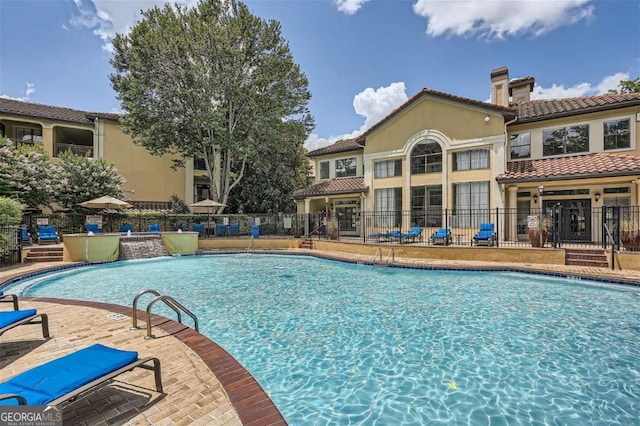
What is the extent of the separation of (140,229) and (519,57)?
2708cm

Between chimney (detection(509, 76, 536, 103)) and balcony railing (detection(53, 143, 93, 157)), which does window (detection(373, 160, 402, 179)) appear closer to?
chimney (detection(509, 76, 536, 103))

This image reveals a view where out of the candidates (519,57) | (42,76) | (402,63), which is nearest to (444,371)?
(402,63)

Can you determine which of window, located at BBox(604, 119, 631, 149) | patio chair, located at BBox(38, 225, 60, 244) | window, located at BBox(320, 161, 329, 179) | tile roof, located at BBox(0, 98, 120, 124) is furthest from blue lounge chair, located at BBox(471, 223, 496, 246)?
tile roof, located at BBox(0, 98, 120, 124)

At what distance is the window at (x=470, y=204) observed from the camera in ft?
57.0

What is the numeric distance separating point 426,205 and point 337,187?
21.3 ft

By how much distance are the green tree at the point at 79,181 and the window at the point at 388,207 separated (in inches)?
713

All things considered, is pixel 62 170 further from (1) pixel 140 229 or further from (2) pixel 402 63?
(2) pixel 402 63

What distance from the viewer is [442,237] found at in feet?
50.7

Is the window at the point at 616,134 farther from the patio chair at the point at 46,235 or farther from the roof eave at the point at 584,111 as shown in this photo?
the patio chair at the point at 46,235

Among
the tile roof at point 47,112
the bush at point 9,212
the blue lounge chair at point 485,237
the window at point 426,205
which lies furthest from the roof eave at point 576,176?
the tile roof at point 47,112

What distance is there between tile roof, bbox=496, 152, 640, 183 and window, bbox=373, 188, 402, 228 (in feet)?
19.4

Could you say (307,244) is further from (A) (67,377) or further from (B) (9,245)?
(A) (67,377)

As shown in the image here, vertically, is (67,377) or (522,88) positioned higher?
(522,88)

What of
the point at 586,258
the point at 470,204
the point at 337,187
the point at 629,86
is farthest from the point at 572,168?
the point at 629,86
